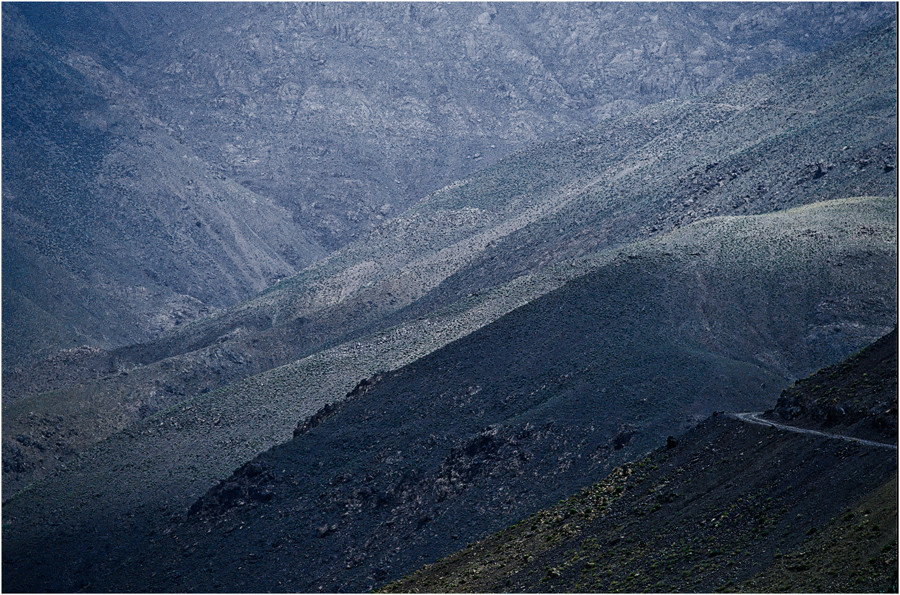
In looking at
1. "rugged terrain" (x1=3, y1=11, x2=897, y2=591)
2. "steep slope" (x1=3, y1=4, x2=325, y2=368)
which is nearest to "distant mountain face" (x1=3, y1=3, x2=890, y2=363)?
"steep slope" (x1=3, y1=4, x2=325, y2=368)

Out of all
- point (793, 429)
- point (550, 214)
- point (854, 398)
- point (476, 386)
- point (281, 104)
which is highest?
point (281, 104)

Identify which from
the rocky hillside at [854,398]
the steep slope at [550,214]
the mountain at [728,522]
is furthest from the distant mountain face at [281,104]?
the rocky hillside at [854,398]

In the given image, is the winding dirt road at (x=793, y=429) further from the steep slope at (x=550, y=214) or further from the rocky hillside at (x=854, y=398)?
the steep slope at (x=550, y=214)

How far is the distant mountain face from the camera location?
148 m

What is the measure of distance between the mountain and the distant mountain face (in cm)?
10021

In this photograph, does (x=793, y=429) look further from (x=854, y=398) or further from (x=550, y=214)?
(x=550, y=214)

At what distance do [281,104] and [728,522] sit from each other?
153 meters

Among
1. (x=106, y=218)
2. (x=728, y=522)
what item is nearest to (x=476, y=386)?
(x=728, y=522)

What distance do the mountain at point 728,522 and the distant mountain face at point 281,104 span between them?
3945 inches

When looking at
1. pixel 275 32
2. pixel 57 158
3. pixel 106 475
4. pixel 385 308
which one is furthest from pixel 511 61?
pixel 106 475

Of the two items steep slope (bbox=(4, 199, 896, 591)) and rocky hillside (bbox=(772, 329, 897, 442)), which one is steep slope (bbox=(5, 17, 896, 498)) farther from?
rocky hillside (bbox=(772, 329, 897, 442))

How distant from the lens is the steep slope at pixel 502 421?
53.0 metres

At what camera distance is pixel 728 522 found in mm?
35656

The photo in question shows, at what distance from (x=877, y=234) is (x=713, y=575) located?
137 feet
